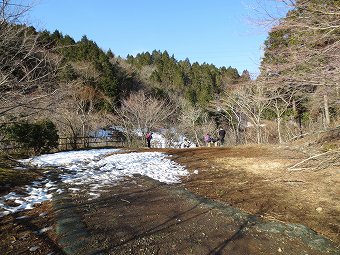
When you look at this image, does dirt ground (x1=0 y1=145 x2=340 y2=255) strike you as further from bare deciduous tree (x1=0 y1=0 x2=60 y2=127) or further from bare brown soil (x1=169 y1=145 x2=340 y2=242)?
bare deciduous tree (x1=0 y1=0 x2=60 y2=127)

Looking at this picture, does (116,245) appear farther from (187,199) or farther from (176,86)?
(176,86)

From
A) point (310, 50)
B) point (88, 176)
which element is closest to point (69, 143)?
point (88, 176)

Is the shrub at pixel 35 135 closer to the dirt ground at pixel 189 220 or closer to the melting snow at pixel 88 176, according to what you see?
the melting snow at pixel 88 176

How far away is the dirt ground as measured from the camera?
3676 millimetres

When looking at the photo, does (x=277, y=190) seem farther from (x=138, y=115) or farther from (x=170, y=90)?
(x=170, y=90)

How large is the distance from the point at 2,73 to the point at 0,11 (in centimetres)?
102

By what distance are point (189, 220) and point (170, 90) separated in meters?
43.4

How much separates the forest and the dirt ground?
54.4 inches

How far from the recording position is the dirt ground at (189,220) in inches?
145

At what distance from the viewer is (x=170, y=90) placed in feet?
155

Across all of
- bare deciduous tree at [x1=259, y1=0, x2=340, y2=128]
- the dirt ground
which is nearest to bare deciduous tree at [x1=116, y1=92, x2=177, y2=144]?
the dirt ground

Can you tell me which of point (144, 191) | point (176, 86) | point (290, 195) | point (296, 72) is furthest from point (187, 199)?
point (176, 86)

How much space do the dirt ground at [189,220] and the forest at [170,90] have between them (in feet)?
4.53

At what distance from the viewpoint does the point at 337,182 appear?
21.5 ft
